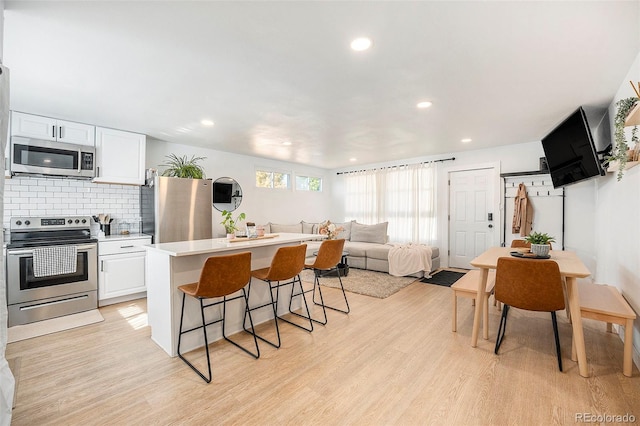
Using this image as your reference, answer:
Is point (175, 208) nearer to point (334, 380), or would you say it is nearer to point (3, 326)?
point (3, 326)

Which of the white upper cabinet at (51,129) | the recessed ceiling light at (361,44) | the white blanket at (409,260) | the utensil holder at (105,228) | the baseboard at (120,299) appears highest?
the recessed ceiling light at (361,44)

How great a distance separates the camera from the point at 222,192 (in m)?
5.76

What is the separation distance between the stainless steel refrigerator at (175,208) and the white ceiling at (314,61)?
86 cm

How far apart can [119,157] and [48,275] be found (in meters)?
1.72

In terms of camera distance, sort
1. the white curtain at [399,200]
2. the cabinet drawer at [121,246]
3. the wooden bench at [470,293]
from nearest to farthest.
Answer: the wooden bench at [470,293] < the cabinet drawer at [121,246] < the white curtain at [399,200]

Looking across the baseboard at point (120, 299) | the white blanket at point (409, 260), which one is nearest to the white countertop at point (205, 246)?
the baseboard at point (120, 299)

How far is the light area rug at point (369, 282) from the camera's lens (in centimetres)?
427

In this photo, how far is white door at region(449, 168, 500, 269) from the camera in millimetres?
5523

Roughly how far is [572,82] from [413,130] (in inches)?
73.8

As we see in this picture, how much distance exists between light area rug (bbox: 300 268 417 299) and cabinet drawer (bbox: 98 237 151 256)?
252 cm

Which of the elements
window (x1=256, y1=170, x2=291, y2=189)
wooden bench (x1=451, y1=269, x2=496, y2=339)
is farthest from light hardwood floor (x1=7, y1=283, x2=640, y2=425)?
window (x1=256, y1=170, x2=291, y2=189)

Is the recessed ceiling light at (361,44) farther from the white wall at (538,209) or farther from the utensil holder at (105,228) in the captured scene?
the white wall at (538,209)

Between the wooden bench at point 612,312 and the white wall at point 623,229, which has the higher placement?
the white wall at point 623,229

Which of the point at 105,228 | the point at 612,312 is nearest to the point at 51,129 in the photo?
the point at 105,228
